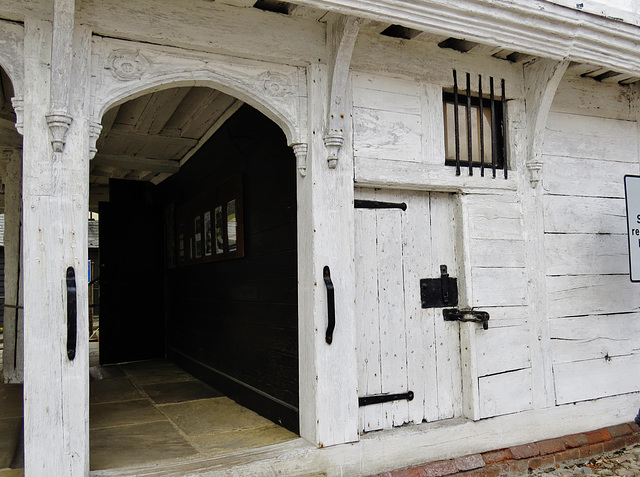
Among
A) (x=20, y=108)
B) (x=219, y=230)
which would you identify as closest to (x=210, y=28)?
(x=20, y=108)

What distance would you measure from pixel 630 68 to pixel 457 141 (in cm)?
129

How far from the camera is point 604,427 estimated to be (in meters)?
4.30

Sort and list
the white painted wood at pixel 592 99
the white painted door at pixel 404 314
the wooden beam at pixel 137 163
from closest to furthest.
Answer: the white painted door at pixel 404 314
the white painted wood at pixel 592 99
the wooden beam at pixel 137 163

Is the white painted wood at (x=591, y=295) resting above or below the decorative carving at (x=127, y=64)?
below

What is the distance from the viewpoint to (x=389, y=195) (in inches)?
152

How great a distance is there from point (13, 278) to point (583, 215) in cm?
569

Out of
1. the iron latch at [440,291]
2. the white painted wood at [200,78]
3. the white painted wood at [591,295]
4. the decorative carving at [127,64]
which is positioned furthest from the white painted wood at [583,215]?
the decorative carving at [127,64]

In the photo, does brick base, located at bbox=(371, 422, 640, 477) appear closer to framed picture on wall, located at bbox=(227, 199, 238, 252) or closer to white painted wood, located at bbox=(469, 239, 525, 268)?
white painted wood, located at bbox=(469, 239, 525, 268)

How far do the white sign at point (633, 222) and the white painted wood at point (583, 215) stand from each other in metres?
0.42

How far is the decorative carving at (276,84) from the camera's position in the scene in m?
3.44

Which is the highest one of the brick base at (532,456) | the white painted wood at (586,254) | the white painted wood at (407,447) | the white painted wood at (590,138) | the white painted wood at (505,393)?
the white painted wood at (590,138)

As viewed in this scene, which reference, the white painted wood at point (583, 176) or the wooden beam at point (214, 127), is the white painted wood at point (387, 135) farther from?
the wooden beam at point (214, 127)

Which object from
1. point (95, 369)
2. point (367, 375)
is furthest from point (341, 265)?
point (95, 369)

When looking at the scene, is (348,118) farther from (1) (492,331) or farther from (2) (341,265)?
(1) (492,331)
